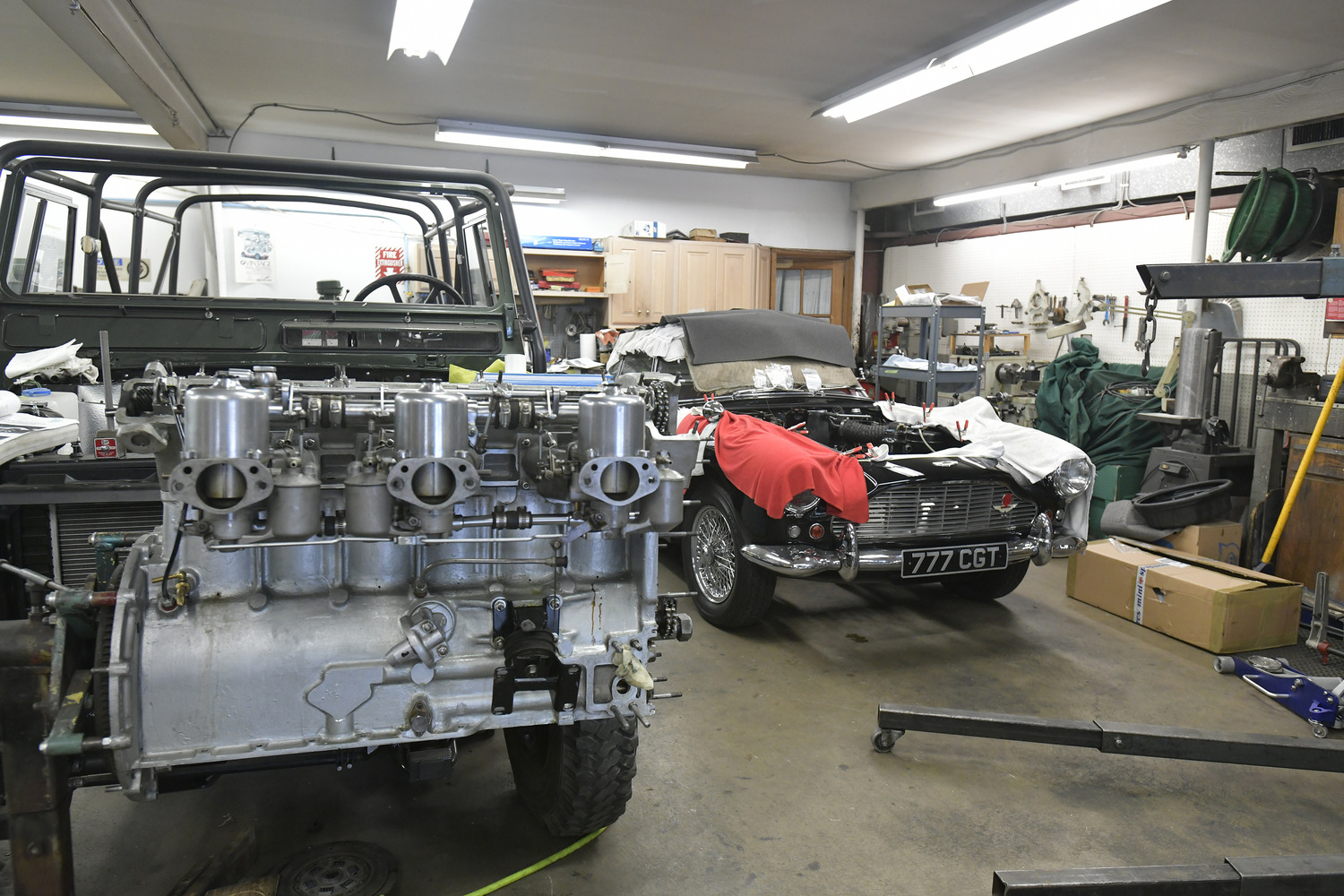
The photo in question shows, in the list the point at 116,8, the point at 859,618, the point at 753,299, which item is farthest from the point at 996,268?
the point at 116,8

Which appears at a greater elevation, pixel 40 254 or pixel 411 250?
pixel 411 250

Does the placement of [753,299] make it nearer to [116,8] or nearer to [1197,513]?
[1197,513]

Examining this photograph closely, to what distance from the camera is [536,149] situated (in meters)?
8.84

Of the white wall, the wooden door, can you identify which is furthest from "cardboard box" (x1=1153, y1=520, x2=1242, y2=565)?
the white wall

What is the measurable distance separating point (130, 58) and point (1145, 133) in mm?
7838

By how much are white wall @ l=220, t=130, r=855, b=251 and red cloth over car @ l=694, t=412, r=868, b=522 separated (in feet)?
21.2

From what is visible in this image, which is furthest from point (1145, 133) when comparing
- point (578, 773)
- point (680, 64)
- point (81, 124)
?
point (81, 124)

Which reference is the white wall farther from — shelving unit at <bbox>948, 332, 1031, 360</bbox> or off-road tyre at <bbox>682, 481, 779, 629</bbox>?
off-road tyre at <bbox>682, 481, 779, 629</bbox>

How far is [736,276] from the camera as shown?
9.71 meters

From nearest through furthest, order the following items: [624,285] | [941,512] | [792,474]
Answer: [792,474]
[941,512]
[624,285]

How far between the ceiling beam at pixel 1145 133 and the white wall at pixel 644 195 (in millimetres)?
968

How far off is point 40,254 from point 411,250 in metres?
5.60

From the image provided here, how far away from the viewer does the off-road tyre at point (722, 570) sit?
3789 mm

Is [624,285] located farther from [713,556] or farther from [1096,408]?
[713,556]
